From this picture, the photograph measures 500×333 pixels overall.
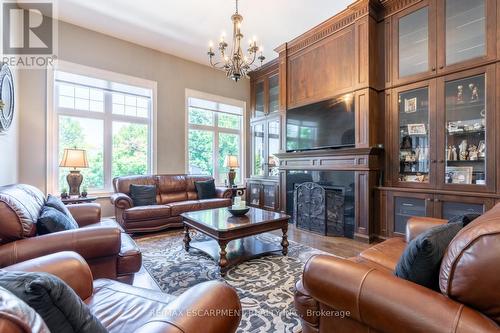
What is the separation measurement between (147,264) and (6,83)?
2.62 m

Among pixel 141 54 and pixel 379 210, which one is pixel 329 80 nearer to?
pixel 379 210

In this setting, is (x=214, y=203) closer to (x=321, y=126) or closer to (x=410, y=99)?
(x=321, y=126)

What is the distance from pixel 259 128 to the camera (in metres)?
5.89

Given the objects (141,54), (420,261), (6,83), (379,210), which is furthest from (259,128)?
(420,261)

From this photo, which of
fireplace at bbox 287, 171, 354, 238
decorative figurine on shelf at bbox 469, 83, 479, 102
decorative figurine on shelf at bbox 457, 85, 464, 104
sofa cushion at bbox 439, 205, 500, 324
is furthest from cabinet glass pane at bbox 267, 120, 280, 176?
sofa cushion at bbox 439, 205, 500, 324

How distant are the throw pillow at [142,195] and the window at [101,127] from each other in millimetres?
782

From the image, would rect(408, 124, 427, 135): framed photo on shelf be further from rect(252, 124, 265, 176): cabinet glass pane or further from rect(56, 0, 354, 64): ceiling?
rect(252, 124, 265, 176): cabinet glass pane

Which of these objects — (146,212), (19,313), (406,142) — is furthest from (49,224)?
(406,142)

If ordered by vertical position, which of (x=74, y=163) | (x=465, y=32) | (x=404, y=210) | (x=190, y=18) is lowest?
(x=404, y=210)

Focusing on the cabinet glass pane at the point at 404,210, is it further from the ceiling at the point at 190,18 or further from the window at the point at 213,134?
the window at the point at 213,134

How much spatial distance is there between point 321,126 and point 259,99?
2.36 metres

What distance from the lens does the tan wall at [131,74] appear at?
3.67 metres

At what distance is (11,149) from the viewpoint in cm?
324

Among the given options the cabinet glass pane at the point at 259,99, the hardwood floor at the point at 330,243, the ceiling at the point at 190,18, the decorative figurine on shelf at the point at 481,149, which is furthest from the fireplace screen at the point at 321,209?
the ceiling at the point at 190,18
